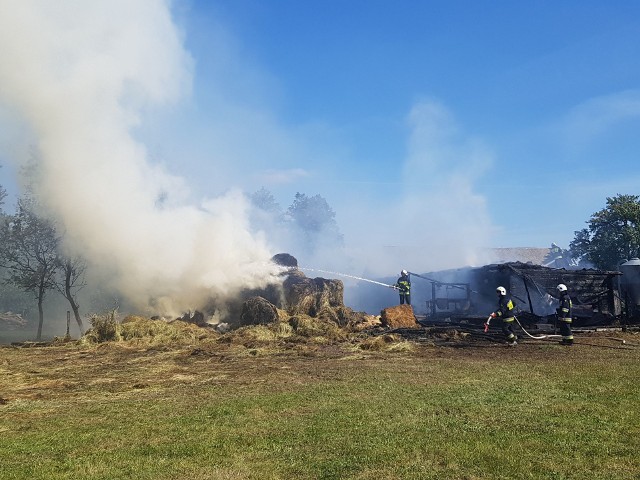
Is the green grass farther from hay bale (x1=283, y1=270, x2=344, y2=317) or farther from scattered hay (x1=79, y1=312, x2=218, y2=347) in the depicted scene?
hay bale (x1=283, y1=270, x2=344, y2=317)

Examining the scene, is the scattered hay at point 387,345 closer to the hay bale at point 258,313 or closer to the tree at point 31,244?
the hay bale at point 258,313

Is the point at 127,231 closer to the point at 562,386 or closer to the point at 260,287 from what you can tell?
the point at 260,287

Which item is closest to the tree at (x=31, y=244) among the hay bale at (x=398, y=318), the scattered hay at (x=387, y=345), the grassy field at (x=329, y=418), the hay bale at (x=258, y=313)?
the hay bale at (x=258, y=313)

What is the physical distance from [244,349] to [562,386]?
415 inches

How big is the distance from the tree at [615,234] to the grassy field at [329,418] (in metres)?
27.1

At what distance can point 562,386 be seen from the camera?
980 cm

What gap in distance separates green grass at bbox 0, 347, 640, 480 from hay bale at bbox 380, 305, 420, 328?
12068 millimetres

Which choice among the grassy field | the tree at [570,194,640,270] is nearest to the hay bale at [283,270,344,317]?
the grassy field

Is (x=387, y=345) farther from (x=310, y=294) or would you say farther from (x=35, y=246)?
(x=35, y=246)

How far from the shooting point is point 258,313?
22953 millimetres

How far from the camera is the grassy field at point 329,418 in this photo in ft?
18.4

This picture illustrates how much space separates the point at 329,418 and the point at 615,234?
38556mm

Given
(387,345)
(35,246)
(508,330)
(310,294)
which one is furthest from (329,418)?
(35,246)

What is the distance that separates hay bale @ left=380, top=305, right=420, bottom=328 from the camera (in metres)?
24.2
